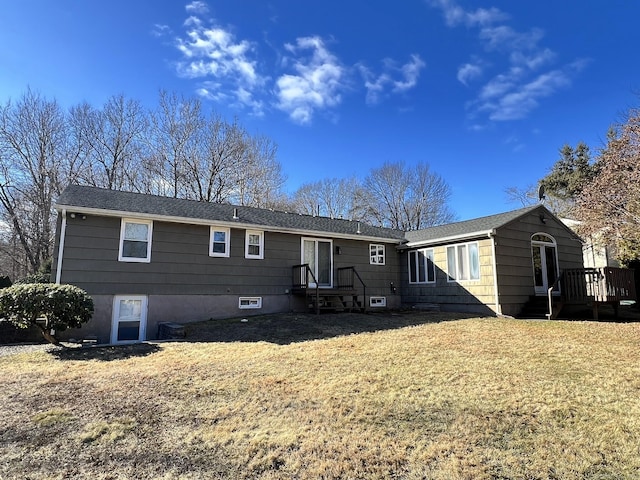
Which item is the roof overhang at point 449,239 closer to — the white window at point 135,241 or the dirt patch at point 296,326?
the dirt patch at point 296,326

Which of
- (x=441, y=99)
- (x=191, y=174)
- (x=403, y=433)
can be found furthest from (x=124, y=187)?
(x=403, y=433)

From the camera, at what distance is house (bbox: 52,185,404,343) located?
10.1 m

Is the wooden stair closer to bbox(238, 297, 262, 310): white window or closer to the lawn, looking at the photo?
bbox(238, 297, 262, 310): white window

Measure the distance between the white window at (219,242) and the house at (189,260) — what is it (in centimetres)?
3

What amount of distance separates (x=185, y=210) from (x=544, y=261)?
12873 millimetres

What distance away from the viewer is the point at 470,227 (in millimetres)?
13719

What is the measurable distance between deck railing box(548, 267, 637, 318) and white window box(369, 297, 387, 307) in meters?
5.74

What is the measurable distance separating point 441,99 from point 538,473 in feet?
53.8

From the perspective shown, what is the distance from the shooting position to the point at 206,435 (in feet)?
12.8

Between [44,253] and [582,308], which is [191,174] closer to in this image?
[44,253]

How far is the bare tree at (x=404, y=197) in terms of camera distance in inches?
1318

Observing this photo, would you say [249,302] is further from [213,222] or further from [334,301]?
[334,301]

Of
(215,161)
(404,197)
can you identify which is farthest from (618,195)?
(404,197)

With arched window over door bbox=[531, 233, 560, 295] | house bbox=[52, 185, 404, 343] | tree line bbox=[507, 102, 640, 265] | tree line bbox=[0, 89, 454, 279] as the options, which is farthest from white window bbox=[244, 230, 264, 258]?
tree line bbox=[0, 89, 454, 279]
